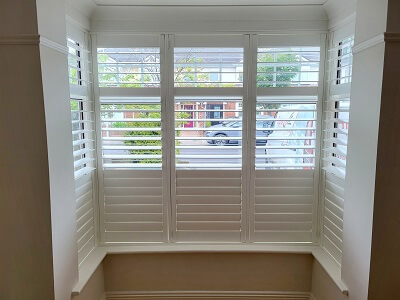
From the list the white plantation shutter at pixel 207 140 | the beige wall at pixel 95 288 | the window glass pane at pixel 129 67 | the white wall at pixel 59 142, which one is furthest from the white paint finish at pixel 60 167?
the white plantation shutter at pixel 207 140

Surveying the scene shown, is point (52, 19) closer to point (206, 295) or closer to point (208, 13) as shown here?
point (208, 13)

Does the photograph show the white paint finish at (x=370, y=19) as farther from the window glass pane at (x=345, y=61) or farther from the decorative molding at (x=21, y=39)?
the decorative molding at (x=21, y=39)

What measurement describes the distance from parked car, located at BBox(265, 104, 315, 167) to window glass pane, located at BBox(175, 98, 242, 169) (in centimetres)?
26

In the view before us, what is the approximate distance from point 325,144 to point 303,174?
0.28 meters

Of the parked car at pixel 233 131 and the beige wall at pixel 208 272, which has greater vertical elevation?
the parked car at pixel 233 131

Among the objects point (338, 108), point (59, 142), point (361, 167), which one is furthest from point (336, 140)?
point (59, 142)

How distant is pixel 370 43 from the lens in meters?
1.57

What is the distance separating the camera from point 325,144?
2.30 m

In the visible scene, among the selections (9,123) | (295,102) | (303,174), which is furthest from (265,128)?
(9,123)

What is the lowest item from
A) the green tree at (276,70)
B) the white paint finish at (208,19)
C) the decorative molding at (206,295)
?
the decorative molding at (206,295)

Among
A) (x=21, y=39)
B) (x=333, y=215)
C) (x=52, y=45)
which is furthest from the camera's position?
(x=333, y=215)

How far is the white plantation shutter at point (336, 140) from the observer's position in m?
2.01

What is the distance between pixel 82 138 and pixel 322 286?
78.5 inches

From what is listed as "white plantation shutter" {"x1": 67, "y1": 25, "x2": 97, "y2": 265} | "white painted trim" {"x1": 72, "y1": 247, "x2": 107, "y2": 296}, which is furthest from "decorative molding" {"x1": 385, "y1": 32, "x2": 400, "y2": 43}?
"white painted trim" {"x1": 72, "y1": 247, "x2": 107, "y2": 296}
